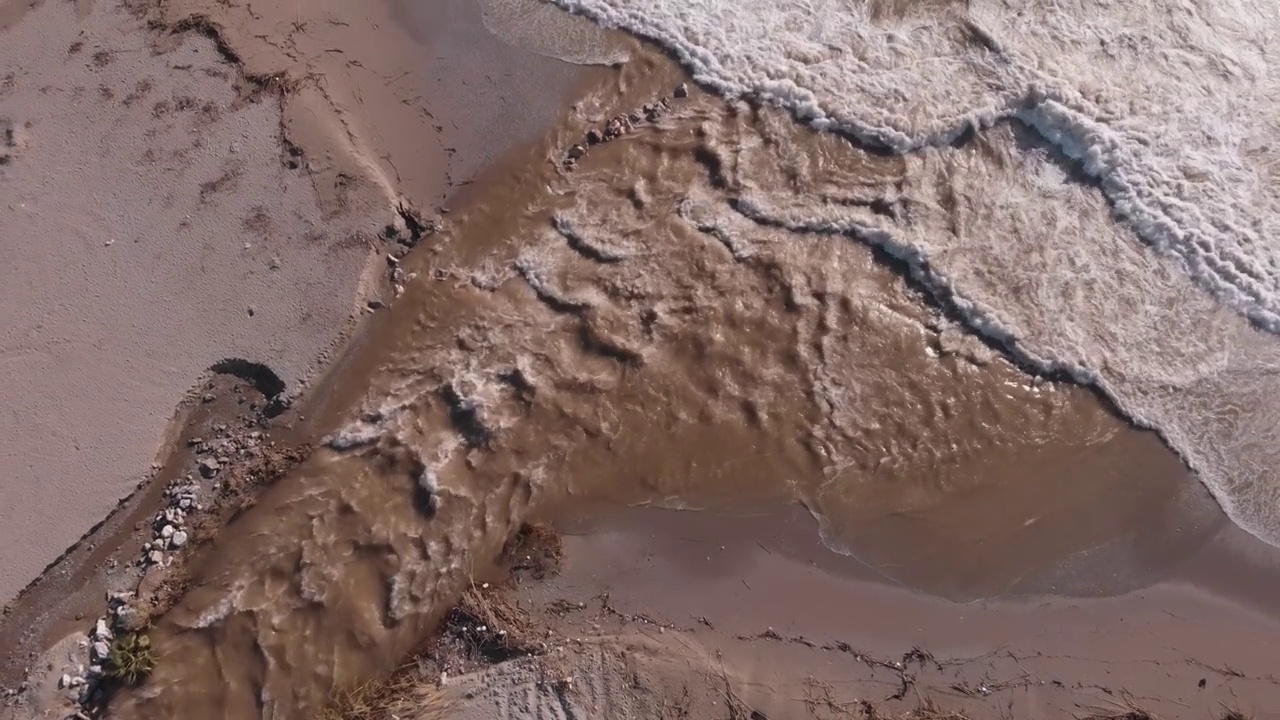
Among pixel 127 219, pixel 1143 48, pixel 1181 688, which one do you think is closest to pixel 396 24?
pixel 127 219

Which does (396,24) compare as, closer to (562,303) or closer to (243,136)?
(243,136)

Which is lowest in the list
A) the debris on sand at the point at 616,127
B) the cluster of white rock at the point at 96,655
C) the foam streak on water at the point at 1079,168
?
the cluster of white rock at the point at 96,655

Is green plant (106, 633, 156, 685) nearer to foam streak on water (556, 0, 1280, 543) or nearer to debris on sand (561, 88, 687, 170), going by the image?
debris on sand (561, 88, 687, 170)

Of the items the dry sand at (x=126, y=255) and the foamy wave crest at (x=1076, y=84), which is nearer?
the dry sand at (x=126, y=255)

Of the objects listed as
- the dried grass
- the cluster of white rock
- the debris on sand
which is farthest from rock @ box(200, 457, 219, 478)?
the debris on sand

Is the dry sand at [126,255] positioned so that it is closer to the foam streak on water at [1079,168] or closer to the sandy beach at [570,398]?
the sandy beach at [570,398]

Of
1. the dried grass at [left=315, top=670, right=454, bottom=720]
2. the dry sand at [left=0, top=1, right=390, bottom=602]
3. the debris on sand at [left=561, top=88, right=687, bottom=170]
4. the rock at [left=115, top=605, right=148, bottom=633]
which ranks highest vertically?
the debris on sand at [left=561, top=88, right=687, bottom=170]

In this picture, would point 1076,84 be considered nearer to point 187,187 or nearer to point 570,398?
point 570,398

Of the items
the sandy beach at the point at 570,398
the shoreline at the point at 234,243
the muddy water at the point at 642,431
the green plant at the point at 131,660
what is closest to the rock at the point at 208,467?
the sandy beach at the point at 570,398
